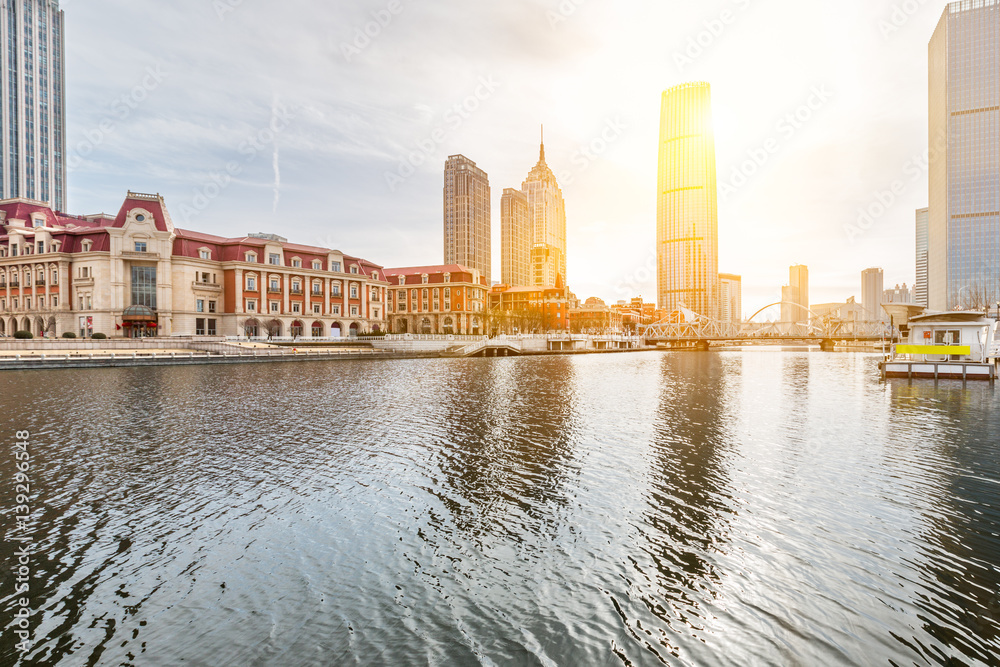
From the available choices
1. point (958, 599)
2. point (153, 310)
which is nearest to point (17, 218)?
point (153, 310)

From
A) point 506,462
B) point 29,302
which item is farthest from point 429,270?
point 506,462

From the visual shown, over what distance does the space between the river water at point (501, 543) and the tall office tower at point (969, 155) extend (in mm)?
219147

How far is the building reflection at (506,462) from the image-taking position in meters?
15.0

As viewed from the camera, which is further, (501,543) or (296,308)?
(296,308)

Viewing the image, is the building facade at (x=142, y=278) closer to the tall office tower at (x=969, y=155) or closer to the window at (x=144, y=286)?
the window at (x=144, y=286)

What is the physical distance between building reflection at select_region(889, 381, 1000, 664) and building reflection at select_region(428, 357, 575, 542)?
8.74 metres

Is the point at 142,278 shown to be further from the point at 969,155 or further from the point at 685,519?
the point at 969,155

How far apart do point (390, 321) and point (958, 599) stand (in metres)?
138

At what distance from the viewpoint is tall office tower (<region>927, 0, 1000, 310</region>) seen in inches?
7165

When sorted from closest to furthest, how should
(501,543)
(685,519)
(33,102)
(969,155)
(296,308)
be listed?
(501,543) → (685,519) → (296,308) → (33,102) → (969,155)

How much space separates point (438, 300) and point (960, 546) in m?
127

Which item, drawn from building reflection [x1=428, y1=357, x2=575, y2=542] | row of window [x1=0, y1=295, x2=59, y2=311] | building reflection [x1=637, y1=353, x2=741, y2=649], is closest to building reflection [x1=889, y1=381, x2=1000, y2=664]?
building reflection [x1=637, y1=353, x2=741, y2=649]

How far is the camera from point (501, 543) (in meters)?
13.2

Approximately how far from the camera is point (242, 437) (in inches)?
989
